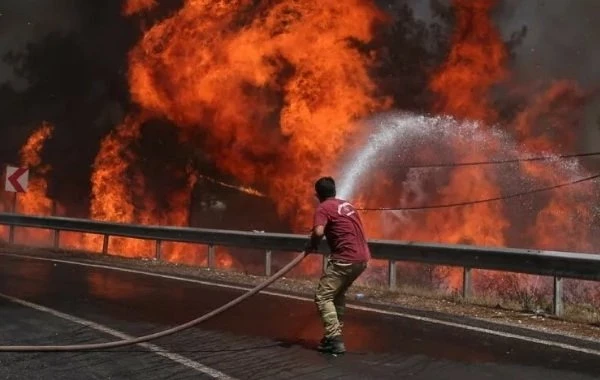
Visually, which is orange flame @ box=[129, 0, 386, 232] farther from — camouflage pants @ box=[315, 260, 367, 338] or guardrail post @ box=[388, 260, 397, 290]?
camouflage pants @ box=[315, 260, 367, 338]

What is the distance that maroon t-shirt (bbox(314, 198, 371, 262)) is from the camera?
18.8 feet

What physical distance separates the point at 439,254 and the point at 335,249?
11.6ft

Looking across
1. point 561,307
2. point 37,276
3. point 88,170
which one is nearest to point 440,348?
point 561,307

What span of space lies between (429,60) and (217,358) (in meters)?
14.8

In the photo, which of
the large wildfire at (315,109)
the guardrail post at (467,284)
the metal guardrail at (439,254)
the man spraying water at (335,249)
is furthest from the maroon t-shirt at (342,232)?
the large wildfire at (315,109)

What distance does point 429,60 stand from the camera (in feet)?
60.8

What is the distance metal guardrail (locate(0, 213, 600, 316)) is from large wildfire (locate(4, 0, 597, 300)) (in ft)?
14.2

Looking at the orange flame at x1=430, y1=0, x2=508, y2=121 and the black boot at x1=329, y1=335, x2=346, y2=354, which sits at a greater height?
the orange flame at x1=430, y1=0, x2=508, y2=121

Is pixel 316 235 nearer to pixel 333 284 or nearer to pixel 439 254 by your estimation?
pixel 333 284

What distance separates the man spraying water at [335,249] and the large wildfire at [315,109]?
32.7 ft

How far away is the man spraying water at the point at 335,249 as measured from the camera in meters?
5.63

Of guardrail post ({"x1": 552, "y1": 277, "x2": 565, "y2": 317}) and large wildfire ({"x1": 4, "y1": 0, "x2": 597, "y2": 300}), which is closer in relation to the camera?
guardrail post ({"x1": 552, "y1": 277, "x2": 565, "y2": 317})

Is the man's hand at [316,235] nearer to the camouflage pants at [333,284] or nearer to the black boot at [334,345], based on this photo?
the camouflage pants at [333,284]

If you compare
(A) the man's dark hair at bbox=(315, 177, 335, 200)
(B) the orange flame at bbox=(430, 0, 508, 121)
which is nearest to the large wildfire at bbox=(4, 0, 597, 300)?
(B) the orange flame at bbox=(430, 0, 508, 121)
